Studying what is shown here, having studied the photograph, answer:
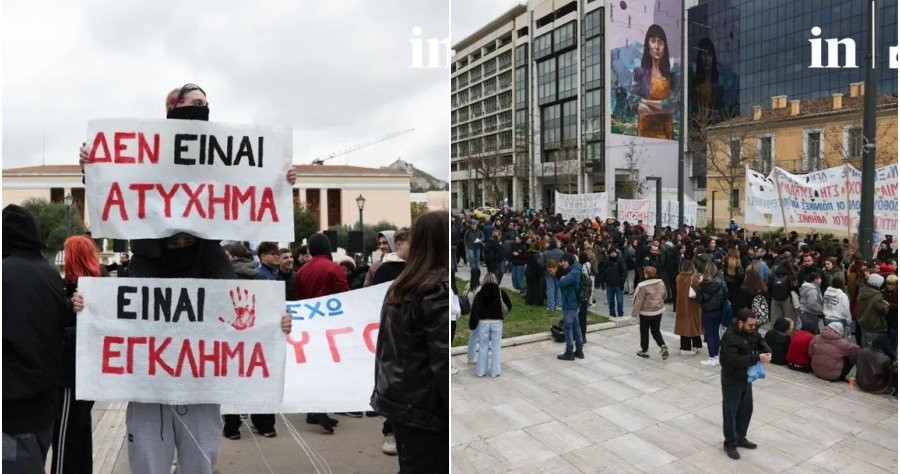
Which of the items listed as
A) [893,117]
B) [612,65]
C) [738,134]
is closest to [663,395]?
[738,134]

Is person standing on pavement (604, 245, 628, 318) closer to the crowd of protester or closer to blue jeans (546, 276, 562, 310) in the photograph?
the crowd of protester

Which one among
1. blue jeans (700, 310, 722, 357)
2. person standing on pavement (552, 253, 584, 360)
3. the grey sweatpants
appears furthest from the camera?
person standing on pavement (552, 253, 584, 360)

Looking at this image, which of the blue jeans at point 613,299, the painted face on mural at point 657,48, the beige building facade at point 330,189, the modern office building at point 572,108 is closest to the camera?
the beige building facade at point 330,189

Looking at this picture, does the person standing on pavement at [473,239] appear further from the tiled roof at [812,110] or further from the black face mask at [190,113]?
the black face mask at [190,113]

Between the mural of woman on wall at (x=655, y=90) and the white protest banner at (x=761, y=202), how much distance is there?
3.21 ft

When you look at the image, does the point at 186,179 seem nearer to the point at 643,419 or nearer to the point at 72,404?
the point at 72,404

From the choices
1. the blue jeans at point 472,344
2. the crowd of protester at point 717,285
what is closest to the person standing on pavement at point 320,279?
the crowd of protester at point 717,285

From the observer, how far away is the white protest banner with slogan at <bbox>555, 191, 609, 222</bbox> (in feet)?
15.8

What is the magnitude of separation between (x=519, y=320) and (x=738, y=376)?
2126 mm

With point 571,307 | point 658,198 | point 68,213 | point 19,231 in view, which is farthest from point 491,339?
point 19,231

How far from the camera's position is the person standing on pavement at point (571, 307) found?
5.37m

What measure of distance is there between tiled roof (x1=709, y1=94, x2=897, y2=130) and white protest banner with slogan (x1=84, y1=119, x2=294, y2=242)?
13.0 feet

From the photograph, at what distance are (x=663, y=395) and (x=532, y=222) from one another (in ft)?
5.49

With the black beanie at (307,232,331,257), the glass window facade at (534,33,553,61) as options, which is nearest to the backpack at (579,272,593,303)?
the glass window facade at (534,33,553,61)
